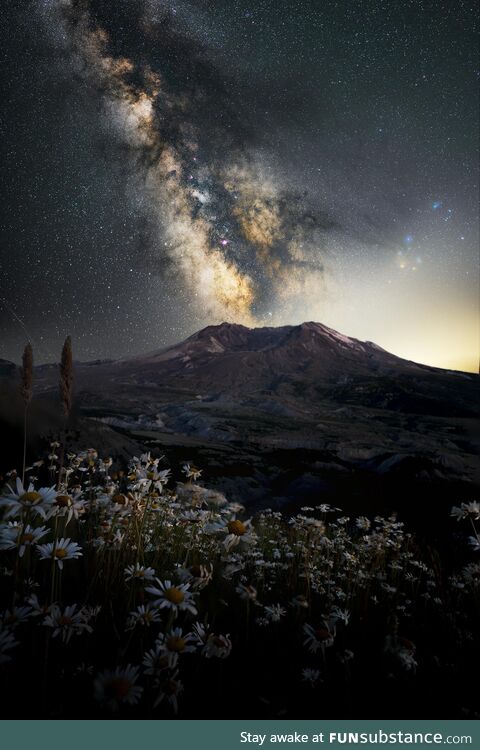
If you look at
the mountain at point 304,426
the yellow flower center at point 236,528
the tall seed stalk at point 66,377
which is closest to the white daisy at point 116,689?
the yellow flower center at point 236,528

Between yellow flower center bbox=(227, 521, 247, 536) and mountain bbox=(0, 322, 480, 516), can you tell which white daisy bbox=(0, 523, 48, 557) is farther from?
mountain bbox=(0, 322, 480, 516)

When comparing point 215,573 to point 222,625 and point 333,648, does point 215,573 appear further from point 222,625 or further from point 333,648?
point 333,648

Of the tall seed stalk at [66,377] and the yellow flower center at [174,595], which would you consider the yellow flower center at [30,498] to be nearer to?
the yellow flower center at [174,595]

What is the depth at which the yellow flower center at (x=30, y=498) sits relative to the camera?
2.30 m

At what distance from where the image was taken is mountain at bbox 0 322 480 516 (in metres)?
20.4

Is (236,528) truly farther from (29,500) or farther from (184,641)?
(29,500)

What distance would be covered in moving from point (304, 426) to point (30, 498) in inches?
3511

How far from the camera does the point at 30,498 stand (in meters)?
2.33

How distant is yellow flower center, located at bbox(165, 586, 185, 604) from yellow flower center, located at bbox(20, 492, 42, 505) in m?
1.05

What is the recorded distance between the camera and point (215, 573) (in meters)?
4.44

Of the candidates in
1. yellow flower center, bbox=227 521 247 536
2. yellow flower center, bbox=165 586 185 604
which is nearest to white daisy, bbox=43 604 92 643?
yellow flower center, bbox=165 586 185 604
